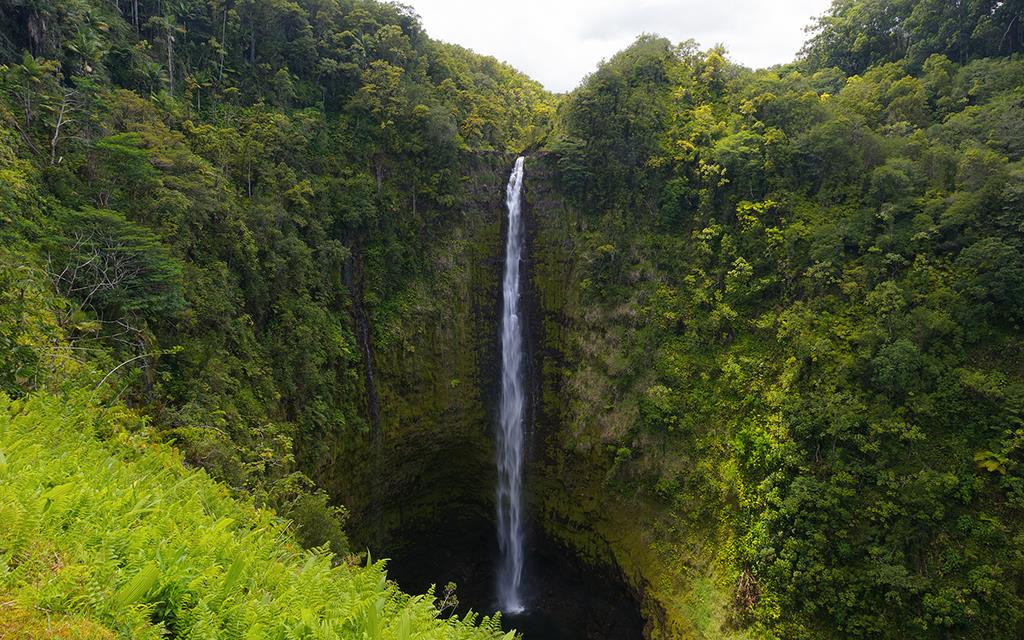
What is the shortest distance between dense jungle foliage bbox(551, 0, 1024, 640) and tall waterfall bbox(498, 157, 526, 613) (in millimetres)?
2303

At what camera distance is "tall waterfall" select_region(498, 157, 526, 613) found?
2031 centimetres

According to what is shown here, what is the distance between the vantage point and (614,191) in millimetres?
21172

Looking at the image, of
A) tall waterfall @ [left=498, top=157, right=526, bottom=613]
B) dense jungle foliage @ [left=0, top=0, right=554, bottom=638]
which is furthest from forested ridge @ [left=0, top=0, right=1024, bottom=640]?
tall waterfall @ [left=498, top=157, right=526, bottom=613]

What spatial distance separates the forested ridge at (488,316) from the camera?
18.9 ft

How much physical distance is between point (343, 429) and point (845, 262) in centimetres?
1688

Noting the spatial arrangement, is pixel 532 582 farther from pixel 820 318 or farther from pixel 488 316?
pixel 820 318

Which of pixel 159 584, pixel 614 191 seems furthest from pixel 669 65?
pixel 159 584

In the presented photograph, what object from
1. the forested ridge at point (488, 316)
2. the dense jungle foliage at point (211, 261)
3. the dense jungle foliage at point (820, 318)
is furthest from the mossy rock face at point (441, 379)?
the dense jungle foliage at point (820, 318)

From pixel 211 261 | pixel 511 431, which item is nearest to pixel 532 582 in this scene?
pixel 511 431

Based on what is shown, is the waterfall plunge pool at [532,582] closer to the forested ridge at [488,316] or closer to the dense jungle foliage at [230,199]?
the forested ridge at [488,316]

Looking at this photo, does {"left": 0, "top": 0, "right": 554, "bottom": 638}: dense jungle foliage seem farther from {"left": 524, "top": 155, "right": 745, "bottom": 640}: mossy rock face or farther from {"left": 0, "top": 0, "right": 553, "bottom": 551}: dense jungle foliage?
{"left": 524, "top": 155, "right": 745, "bottom": 640}: mossy rock face

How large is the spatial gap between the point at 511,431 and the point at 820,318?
39.6ft

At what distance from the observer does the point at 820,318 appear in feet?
49.3

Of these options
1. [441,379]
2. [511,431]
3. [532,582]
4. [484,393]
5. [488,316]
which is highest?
[488,316]
